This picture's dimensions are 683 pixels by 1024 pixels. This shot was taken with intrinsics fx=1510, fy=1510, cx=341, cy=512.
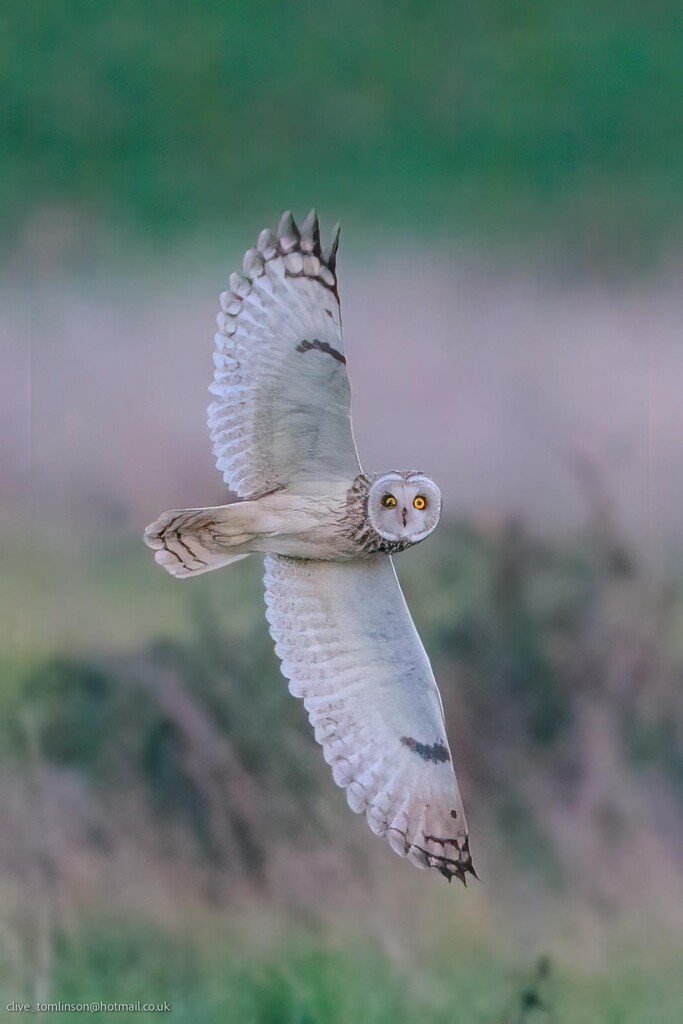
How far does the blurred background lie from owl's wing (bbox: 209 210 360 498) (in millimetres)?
583

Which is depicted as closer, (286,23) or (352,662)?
(352,662)

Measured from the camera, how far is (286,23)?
394 centimetres

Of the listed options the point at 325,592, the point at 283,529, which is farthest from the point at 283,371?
the point at 325,592

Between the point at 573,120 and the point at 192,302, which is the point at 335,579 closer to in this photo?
the point at 192,302

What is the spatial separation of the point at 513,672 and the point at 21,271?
5.52 ft

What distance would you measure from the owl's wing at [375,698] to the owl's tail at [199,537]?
0.16 metres

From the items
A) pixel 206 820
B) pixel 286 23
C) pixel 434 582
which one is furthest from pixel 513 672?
pixel 286 23

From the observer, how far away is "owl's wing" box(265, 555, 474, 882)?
3.39 metres

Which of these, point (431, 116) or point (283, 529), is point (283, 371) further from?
point (431, 116)

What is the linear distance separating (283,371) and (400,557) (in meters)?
0.89

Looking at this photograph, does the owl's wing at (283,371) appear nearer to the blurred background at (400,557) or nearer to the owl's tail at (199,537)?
the owl's tail at (199,537)

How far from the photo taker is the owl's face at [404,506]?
3.18m

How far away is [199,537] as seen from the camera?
10.8 feet

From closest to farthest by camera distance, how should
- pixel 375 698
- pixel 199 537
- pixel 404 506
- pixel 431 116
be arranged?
pixel 404 506 < pixel 199 537 < pixel 375 698 < pixel 431 116
